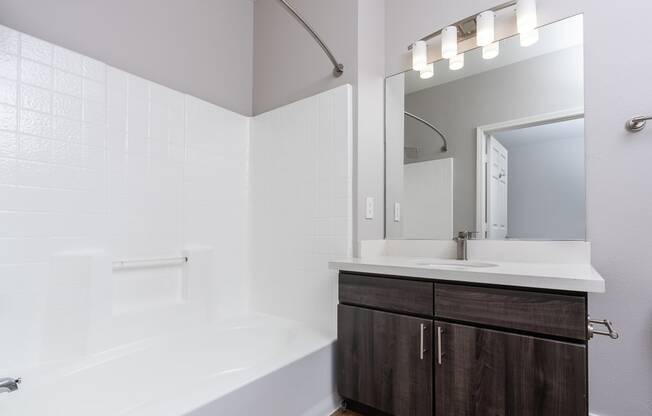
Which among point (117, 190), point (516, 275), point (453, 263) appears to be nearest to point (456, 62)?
point (453, 263)

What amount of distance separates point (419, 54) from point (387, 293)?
1480 mm

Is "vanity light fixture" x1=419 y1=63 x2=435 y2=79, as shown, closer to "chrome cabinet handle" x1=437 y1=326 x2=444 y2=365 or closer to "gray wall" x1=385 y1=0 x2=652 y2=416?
"gray wall" x1=385 y1=0 x2=652 y2=416

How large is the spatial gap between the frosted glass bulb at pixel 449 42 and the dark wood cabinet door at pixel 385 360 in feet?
4.97

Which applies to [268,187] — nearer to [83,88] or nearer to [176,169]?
[176,169]

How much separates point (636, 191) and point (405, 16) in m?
1.62

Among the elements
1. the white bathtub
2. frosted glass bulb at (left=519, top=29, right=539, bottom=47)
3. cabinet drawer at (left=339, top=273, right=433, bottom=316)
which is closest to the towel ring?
frosted glass bulb at (left=519, top=29, right=539, bottom=47)

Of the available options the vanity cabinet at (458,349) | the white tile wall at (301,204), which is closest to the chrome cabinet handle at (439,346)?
the vanity cabinet at (458,349)

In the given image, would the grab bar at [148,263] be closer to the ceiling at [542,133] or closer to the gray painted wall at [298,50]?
the gray painted wall at [298,50]

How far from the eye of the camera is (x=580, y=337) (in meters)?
1.04

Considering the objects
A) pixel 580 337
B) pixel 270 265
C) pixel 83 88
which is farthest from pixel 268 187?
pixel 580 337

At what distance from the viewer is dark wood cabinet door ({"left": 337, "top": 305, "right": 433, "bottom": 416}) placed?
→ 4.38ft

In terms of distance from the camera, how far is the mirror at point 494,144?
156 cm

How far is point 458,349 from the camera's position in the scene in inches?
49.1

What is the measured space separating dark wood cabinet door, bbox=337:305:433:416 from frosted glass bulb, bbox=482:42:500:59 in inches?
59.8
